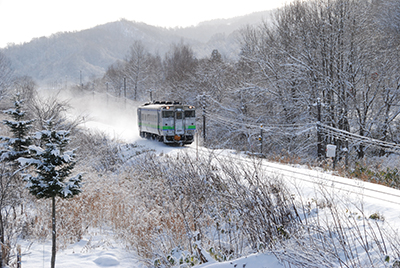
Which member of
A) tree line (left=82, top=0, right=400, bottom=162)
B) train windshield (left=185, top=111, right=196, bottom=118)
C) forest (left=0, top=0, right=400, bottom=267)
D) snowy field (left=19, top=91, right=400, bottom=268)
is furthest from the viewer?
tree line (left=82, top=0, right=400, bottom=162)

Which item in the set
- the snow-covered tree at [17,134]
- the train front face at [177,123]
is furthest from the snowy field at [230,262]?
the train front face at [177,123]

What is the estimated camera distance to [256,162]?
31.0 feet

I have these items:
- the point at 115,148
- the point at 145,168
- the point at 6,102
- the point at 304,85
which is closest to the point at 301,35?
the point at 304,85

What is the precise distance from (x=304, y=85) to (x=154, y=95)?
132ft

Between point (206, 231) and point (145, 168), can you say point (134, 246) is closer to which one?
point (206, 231)

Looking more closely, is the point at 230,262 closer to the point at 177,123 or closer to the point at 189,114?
the point at 177,123

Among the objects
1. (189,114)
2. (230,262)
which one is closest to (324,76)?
(189,114)

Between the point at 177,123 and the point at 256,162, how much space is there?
10.8 m

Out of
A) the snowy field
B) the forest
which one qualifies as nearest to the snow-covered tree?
the forest

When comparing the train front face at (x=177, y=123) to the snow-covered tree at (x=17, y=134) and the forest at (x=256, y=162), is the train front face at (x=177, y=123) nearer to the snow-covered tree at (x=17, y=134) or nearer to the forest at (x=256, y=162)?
the forest at (x=256, y=162)

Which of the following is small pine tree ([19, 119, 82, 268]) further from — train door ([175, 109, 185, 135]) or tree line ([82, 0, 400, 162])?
tree line ([82, 0, 400, 162])

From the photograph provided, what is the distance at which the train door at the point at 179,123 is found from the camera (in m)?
19.6

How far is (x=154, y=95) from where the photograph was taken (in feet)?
200

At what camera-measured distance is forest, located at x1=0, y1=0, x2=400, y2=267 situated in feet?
17.9
